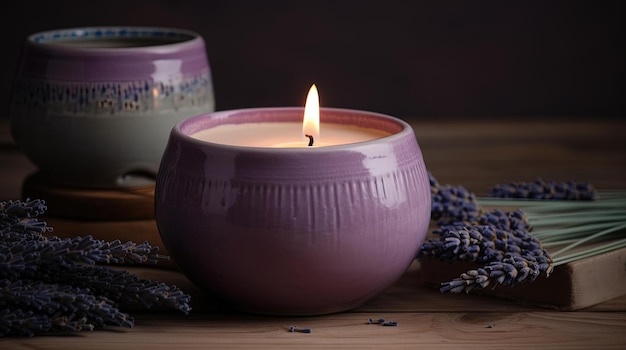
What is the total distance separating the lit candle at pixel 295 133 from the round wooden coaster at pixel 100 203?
4.8 inches

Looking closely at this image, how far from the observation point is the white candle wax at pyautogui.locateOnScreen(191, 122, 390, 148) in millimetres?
703

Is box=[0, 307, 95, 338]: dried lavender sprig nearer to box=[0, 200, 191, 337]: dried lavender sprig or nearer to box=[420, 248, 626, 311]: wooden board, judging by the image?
box=[0, 200, 191, 337]: dried lavender sprig

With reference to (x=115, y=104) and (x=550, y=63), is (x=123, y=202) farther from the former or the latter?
(x=550, y=63)

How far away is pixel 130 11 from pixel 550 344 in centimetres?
96

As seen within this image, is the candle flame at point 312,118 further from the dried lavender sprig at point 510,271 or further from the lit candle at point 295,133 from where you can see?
the dried lavender sprig at point 510,271

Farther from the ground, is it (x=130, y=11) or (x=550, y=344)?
(x=130, y=11)

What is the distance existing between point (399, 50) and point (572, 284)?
83cm

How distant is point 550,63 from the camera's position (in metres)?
1.47

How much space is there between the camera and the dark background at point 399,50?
142cm

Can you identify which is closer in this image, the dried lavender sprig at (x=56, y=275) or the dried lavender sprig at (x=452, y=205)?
the dried lavender sprig at (x=56, y=275)

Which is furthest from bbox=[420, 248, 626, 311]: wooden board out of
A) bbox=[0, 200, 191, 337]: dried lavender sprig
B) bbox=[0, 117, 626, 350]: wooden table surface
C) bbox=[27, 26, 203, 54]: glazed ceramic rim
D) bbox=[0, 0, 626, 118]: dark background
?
bbox=[0, 0, 626, 118]: dark background

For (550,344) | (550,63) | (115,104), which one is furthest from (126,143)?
(550,63)

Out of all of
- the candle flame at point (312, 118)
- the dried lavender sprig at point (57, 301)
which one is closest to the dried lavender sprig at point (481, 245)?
the candle flame at point (312, 118)

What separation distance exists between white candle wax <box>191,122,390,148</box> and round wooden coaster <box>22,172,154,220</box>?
0.39 feet
